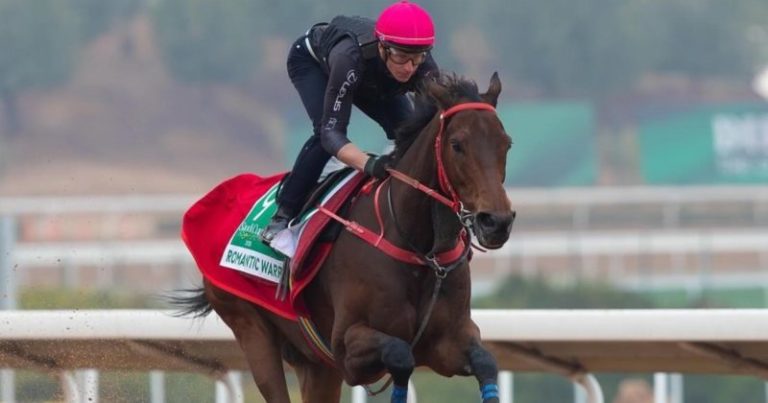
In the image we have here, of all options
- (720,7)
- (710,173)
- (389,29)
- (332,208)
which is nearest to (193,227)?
(332,208)

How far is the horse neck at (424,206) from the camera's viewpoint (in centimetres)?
620

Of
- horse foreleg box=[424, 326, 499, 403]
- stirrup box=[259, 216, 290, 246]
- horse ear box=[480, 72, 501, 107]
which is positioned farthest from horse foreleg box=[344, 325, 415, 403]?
horse ear box=[480, 72, 501, 107]

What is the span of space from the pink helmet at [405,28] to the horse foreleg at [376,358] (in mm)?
899

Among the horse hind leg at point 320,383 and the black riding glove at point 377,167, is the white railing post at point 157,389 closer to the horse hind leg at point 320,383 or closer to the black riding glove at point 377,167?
the horse hind leg at point 320,383

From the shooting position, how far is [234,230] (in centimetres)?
723

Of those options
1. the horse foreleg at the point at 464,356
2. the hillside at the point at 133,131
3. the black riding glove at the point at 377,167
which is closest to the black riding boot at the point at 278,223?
the black riding glove at the point at 377,167

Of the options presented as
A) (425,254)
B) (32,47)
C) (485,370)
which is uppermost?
(32,47)

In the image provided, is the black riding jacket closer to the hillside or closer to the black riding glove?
the black riding glove

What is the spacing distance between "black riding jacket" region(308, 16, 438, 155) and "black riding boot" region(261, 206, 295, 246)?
42 cm

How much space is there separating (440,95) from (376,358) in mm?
828

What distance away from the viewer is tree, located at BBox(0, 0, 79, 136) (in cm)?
6122

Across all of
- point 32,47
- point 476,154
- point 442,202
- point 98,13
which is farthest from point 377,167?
point 98,13

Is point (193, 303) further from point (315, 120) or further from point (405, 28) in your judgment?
point (405, 28)

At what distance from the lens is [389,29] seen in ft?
20.5
